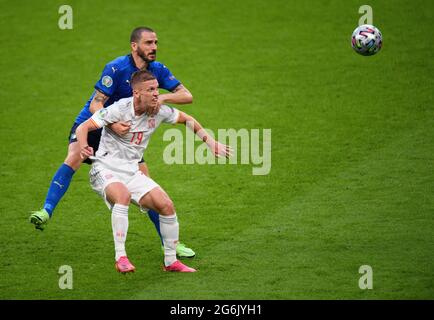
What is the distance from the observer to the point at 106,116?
27.8 ft

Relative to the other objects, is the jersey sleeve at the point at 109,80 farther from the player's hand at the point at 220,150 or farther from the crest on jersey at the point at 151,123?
the player's hand at the point at 220,150

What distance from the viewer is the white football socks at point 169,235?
852 centimetres

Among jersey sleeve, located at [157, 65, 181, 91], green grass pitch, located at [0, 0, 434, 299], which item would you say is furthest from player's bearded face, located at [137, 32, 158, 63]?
green grass pitch, located at [0, 0, 434, 299]

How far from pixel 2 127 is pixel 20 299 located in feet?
19.7

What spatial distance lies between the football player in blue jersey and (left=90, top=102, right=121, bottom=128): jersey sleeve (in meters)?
0.57

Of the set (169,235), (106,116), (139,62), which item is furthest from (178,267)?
(139,62)

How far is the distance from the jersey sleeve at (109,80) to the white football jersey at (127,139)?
1.67 feet

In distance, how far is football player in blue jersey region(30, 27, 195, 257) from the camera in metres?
9.08

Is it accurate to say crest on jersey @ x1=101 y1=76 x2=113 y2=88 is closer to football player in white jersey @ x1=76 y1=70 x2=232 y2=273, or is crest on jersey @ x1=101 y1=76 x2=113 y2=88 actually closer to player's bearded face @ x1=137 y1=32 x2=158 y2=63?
player's bearded face @ x1=137 y1=32 x2=158 y2=63

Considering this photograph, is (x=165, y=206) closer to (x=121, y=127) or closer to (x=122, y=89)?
(x=121, y=127)

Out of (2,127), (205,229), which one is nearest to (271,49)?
(2,127)

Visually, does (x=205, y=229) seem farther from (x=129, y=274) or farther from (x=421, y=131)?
(x=421, y=131)

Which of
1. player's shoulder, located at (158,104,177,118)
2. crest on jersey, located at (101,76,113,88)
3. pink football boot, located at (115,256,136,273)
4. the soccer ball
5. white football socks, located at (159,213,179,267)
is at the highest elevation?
the soccer ball

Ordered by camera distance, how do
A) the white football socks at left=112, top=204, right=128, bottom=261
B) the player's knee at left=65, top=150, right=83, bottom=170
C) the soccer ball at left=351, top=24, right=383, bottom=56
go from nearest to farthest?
the white football socks at left=112, top=204, right=128, bottom=261
the player's knee at left=65, top=150, right=83, bottom=170
the soccer ball at left=351, top=24, right=383, bottom=56
